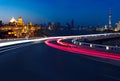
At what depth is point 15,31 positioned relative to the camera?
16950cm

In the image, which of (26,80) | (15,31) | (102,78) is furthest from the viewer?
(15,31)

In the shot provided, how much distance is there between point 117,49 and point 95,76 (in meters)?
21.2

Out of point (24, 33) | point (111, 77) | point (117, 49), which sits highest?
point (111, 77)

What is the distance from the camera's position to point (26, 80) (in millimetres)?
11797

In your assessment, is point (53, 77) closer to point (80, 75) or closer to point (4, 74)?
point (80, 75)

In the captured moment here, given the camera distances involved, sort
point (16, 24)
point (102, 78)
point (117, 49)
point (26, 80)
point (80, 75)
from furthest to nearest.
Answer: point (16, 24) → point (117, 49) → point (80, 75) → point (102, 78) → point (26, 80)

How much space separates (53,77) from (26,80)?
1387mm

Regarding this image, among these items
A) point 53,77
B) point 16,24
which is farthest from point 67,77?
point 16,24

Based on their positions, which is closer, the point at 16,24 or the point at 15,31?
the point at 15,31

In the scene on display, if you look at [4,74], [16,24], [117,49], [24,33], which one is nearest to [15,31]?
[24,33]

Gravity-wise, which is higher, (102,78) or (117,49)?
(102,78)

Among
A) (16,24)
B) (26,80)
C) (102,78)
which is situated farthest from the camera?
(16,24)

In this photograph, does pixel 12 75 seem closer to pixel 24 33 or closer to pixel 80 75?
pixel 80 75

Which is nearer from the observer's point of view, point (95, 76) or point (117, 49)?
point (95, 76)
